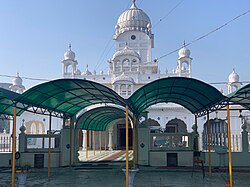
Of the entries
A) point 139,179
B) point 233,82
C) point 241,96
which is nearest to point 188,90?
point 241,96

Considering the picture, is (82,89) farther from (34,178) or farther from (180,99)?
(180,99)

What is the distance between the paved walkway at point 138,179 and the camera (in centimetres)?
1106

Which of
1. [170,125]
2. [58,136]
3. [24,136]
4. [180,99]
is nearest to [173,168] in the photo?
[180,99]

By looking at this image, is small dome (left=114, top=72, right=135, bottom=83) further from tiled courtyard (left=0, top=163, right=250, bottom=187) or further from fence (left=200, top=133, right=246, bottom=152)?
tiled courtyard (left=0, top=163, right=250, bottom=187)

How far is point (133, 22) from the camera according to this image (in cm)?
4362

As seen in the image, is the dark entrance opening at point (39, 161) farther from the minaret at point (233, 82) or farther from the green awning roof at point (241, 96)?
the minaret at point (233, 82)

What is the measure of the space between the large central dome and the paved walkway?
31.1 metres

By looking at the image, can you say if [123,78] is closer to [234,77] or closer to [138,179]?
Answer: [234,77]

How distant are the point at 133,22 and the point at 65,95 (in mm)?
32682

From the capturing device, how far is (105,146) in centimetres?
3017

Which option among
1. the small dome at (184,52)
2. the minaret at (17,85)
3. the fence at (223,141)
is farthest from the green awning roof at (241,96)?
the minaret at (17,85)

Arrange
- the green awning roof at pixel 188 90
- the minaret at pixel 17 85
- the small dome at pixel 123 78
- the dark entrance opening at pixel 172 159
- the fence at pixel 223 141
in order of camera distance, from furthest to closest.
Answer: the minaret at pixel 17 85 → the small dome at pixel 123 78 → the fence at pixel 223 141 → the dark entrance opening at pixel 172 159 → the green awning roof at pixel 188 90

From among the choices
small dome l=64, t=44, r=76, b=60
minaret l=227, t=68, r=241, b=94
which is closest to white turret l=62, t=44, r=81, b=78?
small dome l=64, t=44, r=76, b=60

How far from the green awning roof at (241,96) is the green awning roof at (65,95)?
12.5ft
